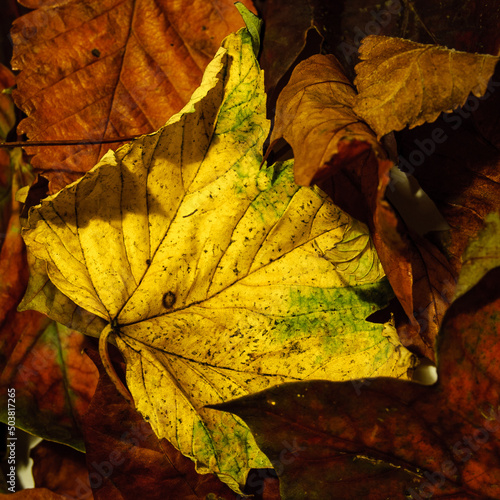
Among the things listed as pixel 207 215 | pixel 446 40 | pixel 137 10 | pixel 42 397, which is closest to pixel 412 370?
pixel 207 215

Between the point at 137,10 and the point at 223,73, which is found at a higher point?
the point at 137,10

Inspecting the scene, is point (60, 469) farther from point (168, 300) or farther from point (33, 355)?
point (168, 300)

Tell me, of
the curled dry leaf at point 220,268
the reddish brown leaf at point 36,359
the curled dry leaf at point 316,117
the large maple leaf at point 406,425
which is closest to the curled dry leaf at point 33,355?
the reddish brown leaf at point 36,359

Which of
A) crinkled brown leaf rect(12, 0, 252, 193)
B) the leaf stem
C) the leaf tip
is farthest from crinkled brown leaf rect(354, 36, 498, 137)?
the leaf stem

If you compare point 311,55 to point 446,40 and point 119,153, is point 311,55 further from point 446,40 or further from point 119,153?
point 119,153

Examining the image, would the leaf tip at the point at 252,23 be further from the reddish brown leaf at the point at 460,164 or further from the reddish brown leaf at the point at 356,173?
the reddish brown leaf at the point at 460,164

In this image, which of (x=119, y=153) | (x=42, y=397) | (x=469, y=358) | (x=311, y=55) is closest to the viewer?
(x=469, y=358)
